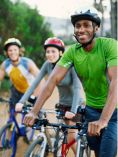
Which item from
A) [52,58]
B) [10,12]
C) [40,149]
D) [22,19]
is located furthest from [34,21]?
[40,149]

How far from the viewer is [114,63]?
11.6 ft

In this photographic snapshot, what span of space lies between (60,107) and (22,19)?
13666mm

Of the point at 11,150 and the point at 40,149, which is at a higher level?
the point at 40,149

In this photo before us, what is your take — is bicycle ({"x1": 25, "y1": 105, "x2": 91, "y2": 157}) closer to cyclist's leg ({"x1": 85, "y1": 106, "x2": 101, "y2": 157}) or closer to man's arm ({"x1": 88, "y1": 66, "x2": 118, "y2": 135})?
cyclist's leg ({"x1": 85, "y1": 106, "x2": 101, "y2": 157})

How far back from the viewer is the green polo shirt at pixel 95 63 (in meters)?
3.65

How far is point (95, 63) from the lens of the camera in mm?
3691

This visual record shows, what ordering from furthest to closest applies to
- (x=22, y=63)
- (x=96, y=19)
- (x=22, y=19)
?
(x=22, y=19) → (x=22, y=63) → (x=96, y=19)

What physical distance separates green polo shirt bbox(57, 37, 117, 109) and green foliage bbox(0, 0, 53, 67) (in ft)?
38.8

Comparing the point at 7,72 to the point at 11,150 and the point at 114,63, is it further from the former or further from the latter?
the point at 114,63

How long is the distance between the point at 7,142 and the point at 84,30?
288 cm

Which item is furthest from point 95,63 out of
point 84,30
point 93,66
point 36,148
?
point 36,148

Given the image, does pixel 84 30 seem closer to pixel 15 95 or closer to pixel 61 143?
pixel 61 143

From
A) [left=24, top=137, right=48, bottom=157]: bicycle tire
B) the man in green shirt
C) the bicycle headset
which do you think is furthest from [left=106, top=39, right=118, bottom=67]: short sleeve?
[left=24, top=137, right=48, bottom=157]: bicycle tire

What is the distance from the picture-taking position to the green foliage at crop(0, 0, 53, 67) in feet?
55.6
